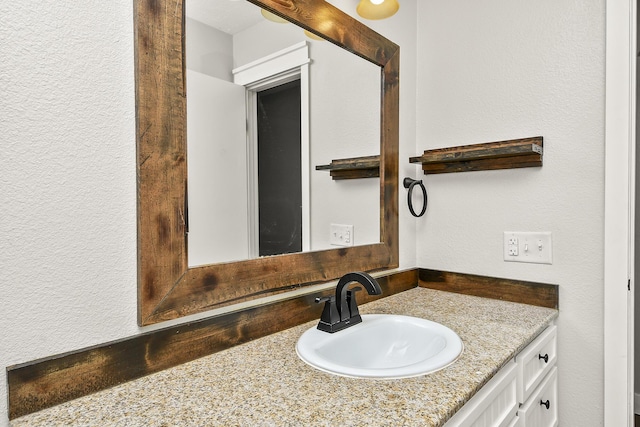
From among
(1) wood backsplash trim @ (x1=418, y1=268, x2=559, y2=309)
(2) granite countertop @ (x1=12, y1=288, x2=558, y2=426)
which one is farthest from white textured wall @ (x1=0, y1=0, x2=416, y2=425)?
(1) wood backsplash trim @ (x1=418, y1=268, x2=559, y2=309)

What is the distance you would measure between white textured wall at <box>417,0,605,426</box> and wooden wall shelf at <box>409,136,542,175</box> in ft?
0.11

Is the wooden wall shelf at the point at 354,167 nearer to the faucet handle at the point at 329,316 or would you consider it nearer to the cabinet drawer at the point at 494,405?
the faucet handle at the point at 329,316

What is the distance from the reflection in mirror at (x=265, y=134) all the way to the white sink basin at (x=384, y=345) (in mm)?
294

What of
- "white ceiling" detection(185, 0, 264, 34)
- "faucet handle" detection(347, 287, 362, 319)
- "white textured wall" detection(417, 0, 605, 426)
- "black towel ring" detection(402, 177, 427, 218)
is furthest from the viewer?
"black towel ring" detection(402, 177, 427, 218)

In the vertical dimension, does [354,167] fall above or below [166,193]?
above

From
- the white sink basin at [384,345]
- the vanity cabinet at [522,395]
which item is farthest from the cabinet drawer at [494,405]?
the white sink basin at [384,345]

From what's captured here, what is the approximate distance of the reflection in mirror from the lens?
1020mm

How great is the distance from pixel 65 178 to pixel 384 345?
0.98m

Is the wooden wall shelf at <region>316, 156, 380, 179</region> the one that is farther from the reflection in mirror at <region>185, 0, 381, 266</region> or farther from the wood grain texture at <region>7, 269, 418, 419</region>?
the wood grain texture at <region>7, 269, 418, 419</region>

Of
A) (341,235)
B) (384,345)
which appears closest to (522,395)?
(384,345)

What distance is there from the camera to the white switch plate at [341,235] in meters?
1.42

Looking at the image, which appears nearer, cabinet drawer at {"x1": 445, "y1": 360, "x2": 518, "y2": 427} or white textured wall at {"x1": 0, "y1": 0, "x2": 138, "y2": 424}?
white textured wall at {"x1": 0, "y1": 0, "x2": 138, "y2": 424}

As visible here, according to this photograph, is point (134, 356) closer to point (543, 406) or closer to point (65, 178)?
Answer: point (65, 178)

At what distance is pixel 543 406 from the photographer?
1.34m
